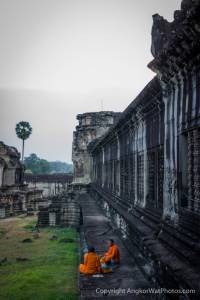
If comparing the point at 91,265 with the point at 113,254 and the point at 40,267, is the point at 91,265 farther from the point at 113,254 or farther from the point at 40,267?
the point at 40,267

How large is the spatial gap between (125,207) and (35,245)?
27.2ft

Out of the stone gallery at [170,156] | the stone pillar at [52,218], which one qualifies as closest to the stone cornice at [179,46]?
the stone gallery at [170,156]

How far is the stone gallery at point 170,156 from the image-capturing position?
4672 millimetres

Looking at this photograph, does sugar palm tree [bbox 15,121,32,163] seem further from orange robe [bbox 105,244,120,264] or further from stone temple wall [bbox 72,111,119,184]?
orange robe [bbox 105,244,120,264]

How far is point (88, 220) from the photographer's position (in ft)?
47.9

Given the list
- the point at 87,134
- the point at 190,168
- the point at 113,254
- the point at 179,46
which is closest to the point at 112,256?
the point at 113,254

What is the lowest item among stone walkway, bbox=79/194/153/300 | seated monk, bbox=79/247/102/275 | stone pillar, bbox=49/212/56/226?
stone pillar, bbox=49/212/56/226

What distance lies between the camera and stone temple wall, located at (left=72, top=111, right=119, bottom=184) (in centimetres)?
3144

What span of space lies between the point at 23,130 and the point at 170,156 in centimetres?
5285

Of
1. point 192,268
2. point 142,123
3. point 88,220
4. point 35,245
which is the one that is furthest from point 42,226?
point 192,268

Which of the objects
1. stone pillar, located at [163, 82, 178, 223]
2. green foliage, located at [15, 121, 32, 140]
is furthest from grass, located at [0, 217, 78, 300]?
green foliage, located at [15, 121, 32, 140]

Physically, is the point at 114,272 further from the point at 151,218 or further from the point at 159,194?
the point at 159,194

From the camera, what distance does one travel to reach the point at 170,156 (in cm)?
599

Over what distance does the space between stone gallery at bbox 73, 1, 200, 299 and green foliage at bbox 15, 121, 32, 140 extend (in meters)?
49.2
